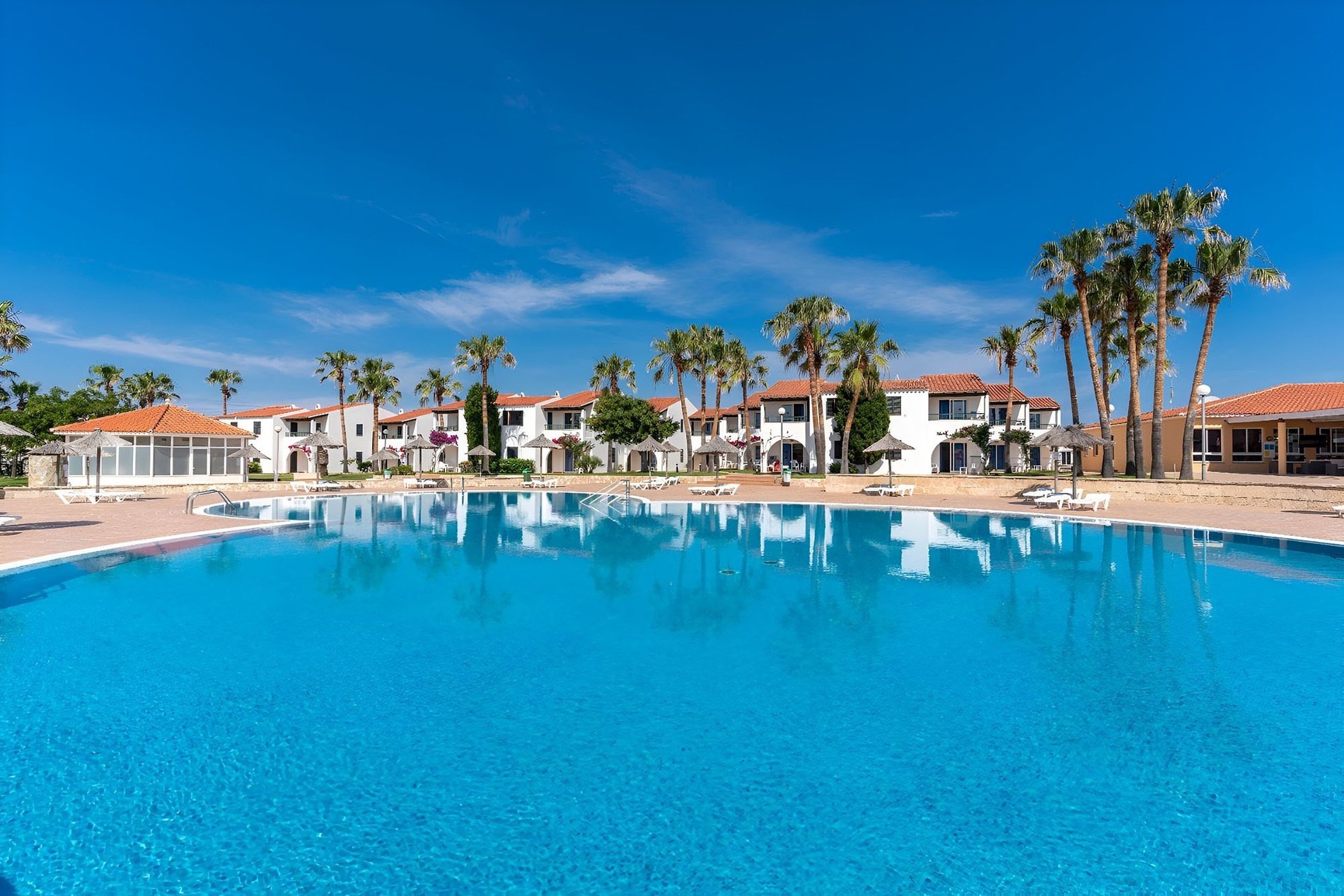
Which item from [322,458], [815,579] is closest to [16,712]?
[815,579]

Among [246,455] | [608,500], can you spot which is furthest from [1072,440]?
[246,455]

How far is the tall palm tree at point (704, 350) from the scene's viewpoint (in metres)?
44.2

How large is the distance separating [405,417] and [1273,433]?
6496cm

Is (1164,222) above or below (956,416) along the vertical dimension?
above

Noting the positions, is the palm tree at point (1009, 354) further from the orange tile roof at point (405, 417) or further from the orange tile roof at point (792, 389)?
the orange tile roof at point (405, 417)

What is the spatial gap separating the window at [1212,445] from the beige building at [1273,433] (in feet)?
0.14

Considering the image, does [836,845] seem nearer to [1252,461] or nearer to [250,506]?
[250,506]

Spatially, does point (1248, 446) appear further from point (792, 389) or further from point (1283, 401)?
point (792, 389)

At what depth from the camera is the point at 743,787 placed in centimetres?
512

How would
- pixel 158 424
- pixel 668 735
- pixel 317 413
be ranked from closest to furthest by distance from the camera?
pixel 668 735, pixel 158 424, pixel 317 413

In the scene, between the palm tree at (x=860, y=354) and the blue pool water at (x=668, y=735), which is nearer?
the blue pool water at (x=668, y=735)

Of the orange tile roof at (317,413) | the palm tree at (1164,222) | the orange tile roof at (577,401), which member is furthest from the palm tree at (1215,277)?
the orange tile roof at (317,413)

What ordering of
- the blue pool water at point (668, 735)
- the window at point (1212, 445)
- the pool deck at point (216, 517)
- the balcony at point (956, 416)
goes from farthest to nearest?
the balcony at point (956, 416), the window at point (1212, 445), the pool deck at point (216, 517), the blue pool water at point (668, 735)

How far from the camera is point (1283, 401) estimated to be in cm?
3409
